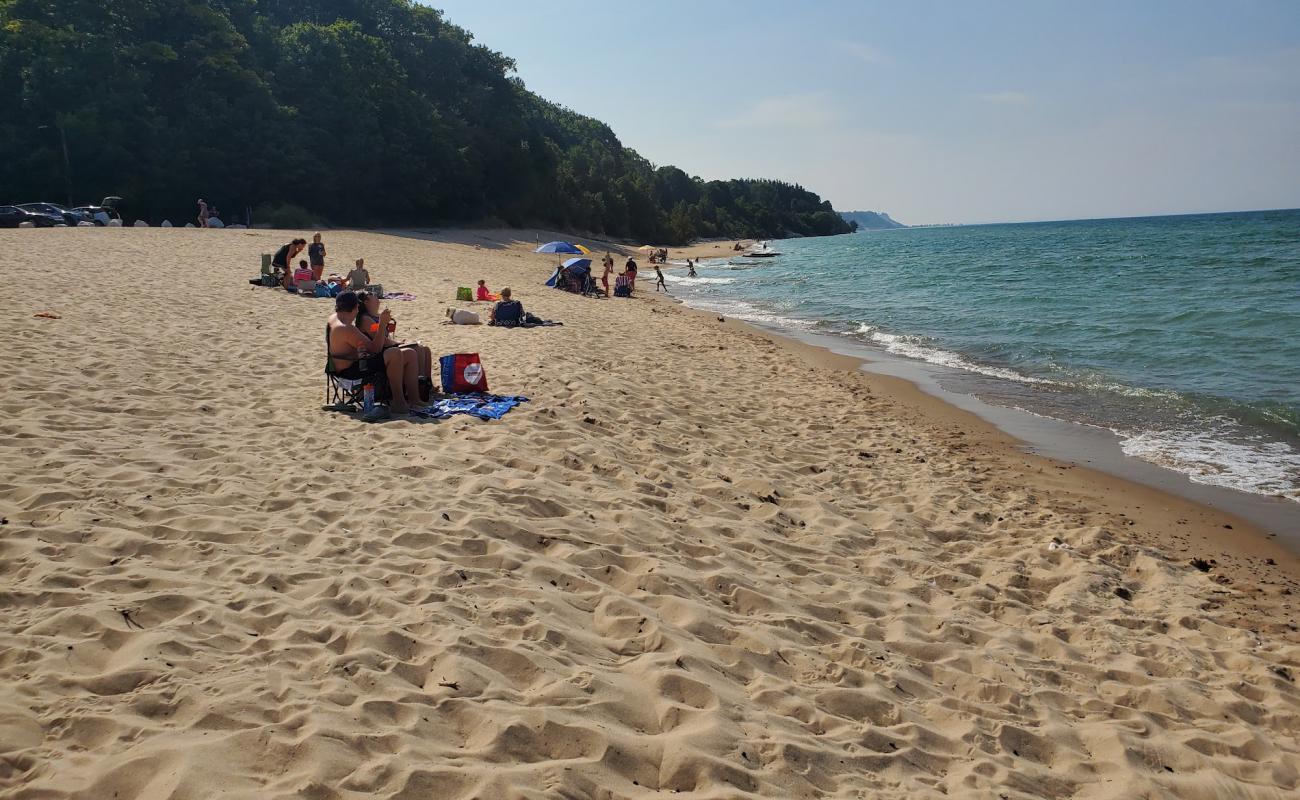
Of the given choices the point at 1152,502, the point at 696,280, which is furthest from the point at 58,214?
the point at 1152,502

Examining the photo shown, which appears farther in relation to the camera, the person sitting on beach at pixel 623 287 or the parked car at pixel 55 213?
the parked car at pixel 55 213

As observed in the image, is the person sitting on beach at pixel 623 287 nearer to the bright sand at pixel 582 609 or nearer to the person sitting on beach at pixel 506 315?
the person sitting on beach at pixel 506 315

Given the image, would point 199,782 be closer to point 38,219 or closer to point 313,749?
point 313,749

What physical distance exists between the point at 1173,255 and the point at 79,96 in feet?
173

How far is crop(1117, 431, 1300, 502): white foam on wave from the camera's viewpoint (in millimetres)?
7666

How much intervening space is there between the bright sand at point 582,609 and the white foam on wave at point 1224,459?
1037mm

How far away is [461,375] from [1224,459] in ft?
27.3

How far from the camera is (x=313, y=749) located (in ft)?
8.86

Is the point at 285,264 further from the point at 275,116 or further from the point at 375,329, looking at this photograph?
the point at 275,116

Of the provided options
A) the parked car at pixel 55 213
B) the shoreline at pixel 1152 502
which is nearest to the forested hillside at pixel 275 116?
the parked car at pixel 55 213

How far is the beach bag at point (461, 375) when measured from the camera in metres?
8.04

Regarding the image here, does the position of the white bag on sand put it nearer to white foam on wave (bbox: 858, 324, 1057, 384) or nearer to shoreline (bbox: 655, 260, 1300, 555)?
shoreline (bbox: 655, 260, 1300, 555)

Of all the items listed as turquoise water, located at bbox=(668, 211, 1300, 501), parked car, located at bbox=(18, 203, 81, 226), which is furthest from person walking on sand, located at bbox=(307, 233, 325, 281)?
parked car, located at bbox=(18, 203, 81, 226)

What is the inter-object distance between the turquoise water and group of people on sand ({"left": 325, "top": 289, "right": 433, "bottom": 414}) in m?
7.90
